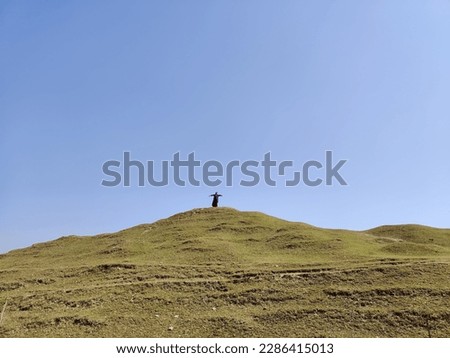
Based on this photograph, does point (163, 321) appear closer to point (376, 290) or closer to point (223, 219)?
point (376, 290)

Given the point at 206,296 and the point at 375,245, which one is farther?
the point at 375,245

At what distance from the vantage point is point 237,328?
1541 centimetres

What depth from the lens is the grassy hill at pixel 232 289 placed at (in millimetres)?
15578

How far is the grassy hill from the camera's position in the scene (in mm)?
15578

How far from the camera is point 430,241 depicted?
35.9m

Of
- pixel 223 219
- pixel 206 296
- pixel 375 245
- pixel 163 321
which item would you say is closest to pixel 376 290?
pixel 206 296

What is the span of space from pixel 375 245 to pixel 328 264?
850cm

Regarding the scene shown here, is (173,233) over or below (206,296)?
over

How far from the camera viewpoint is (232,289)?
19.2 meters

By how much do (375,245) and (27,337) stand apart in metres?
21.1

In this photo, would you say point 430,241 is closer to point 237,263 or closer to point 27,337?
point 237,263

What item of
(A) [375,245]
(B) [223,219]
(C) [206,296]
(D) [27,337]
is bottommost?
(D) [27,337]
